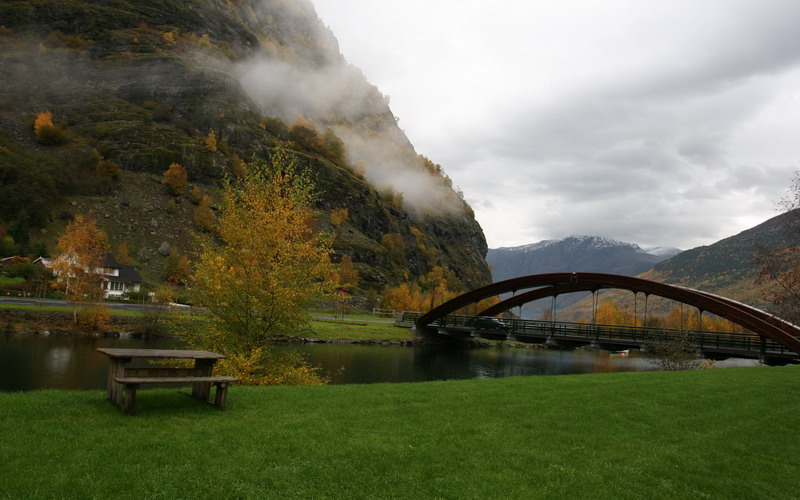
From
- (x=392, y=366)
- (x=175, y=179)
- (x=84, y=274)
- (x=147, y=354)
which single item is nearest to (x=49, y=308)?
(x=84, y=274)

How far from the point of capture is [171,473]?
5.48 meters

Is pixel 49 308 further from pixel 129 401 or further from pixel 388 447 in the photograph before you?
pixel 388 447

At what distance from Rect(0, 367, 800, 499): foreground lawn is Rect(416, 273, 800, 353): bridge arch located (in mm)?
24839

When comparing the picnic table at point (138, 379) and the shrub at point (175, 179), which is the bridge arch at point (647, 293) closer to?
the picnic table at point (138, 379)

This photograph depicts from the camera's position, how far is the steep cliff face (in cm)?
8269

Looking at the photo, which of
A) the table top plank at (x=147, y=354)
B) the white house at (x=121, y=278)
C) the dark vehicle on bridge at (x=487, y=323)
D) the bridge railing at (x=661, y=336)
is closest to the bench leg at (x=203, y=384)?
the table top plank at (x=147, y=354)

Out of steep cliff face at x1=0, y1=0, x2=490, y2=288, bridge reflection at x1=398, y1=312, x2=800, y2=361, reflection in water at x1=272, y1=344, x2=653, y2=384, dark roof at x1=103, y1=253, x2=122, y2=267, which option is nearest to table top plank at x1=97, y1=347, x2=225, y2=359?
reflection in water at x1=272, y1=344, x2=653, y2=384

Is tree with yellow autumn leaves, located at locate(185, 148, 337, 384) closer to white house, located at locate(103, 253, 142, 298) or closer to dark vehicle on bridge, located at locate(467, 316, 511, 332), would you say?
dark vehicle on bridge, located at locate(467, 316, 511, 332)

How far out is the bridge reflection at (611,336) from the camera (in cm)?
3731

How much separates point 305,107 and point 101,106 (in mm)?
80574

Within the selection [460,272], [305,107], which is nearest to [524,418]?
[460,272]

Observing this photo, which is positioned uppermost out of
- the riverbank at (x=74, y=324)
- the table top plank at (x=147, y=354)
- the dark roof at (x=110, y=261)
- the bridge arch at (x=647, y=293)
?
the dark roof at (x=110, y=261)

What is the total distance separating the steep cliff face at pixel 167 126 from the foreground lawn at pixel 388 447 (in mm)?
72312

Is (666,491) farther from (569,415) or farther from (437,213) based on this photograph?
(437,213)
